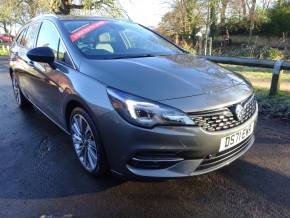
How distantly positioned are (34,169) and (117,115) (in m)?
1.42

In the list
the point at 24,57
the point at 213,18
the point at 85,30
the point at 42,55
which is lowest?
the point at 213,18

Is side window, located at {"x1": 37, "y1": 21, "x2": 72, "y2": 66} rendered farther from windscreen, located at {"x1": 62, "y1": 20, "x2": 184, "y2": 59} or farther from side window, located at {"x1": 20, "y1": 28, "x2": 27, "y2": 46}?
side window, located at {"x1": 20, "y1": 28, "x2": 27, "y2": 46}

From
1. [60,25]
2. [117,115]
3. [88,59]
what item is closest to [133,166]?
[117,115]

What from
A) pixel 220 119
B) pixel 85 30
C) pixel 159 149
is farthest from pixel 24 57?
pixel 220 119

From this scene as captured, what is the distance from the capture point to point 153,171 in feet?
8.97

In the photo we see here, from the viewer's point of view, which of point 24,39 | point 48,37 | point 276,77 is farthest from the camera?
point 276,77

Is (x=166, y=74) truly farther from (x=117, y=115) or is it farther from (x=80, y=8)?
(x=80, y=8)

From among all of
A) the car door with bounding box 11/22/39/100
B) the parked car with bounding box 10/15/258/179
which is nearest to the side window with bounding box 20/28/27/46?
the car door with bounding box 11/22/39/100

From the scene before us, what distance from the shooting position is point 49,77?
152 inches

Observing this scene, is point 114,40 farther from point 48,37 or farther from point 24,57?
point 24,57

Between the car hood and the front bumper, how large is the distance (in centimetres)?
31

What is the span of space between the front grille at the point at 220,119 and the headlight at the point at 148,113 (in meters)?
0.08

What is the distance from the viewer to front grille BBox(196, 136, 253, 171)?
2.79m

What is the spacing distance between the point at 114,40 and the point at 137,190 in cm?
188
